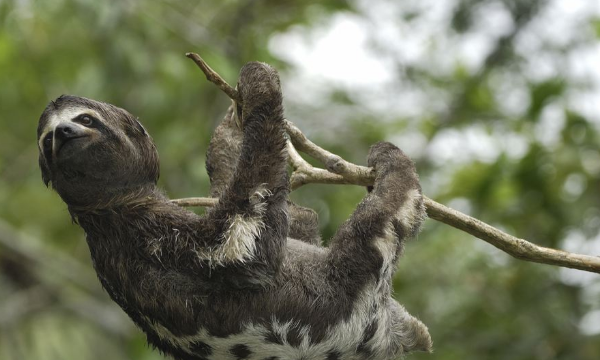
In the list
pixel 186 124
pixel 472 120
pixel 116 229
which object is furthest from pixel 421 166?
pixel 116 229

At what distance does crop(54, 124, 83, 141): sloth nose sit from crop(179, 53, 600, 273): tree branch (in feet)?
3.47

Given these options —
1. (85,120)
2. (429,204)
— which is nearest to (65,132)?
(85,120)

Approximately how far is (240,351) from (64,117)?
7.38 ft

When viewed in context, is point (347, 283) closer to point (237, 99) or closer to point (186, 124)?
point (237, 99)

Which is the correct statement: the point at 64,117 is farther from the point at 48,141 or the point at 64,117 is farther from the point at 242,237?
the point at 242,237

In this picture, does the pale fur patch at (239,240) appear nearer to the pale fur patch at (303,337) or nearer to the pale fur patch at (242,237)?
the pale fur patch at (242,237)

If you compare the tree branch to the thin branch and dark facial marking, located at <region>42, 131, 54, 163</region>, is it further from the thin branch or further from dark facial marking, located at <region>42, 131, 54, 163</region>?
dark facial marking, located at <region>42, 131, 54, 163</region>

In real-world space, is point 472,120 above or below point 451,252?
above

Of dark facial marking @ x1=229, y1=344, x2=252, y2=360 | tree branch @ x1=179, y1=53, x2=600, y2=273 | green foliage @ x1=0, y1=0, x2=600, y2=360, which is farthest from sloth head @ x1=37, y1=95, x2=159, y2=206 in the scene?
green foliage @ x1=0, y1=0, x2=600, y2=360

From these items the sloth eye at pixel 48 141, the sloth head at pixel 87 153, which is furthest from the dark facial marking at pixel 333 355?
the sloth eye at pixel 48 141

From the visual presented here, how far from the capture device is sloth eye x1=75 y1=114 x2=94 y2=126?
23.2 ft

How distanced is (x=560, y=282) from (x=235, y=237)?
6.85 meters

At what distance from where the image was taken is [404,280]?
12.7 meters

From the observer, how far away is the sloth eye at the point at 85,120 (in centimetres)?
706
